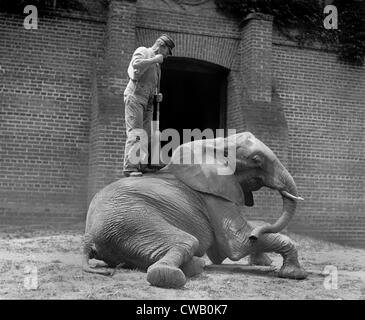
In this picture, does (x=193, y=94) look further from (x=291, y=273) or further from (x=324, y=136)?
(x=291, y=273)

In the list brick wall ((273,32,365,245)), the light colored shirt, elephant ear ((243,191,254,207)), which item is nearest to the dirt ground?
elephant ear ((243,191,254,207))

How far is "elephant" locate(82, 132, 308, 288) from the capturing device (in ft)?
17.0

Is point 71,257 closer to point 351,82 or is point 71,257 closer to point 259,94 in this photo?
point 259,94

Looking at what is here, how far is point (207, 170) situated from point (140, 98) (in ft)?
4.07

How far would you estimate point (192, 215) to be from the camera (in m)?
5.54

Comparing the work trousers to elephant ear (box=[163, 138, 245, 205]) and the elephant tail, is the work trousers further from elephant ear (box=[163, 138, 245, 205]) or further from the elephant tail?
the elephant tail

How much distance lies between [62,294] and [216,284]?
1419 millimetres

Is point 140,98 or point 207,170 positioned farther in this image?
point 140,98

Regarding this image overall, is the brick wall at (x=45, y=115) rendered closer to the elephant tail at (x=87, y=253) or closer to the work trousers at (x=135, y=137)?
the work trousers at (x=135, y=137)

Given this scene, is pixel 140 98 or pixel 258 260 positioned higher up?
pixel 140 98

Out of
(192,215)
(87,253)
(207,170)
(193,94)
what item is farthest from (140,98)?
(193,94)

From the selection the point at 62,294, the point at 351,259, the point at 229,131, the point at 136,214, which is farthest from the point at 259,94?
the point at 62,294

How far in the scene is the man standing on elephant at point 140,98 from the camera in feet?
20.2

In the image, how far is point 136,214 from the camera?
17.2 feet
